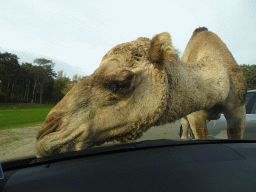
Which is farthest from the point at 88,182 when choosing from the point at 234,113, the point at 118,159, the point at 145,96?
the point at 234,113

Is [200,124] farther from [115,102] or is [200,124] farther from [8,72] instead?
[8,72]

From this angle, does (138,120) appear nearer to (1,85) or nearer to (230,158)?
(230,158)

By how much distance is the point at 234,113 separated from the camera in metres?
4.00

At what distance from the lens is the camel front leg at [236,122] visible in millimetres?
3939

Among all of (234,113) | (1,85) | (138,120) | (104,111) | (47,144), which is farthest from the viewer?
(234,113)

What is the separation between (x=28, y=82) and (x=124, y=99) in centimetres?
106

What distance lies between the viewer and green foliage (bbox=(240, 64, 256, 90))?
4.13 metres

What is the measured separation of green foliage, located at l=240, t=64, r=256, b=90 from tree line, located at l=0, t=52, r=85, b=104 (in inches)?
158

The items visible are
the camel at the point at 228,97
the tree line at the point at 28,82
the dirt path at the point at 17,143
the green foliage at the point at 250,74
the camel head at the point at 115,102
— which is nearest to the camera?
the dirt path at the point at 17,143

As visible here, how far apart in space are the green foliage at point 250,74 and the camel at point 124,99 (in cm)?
198

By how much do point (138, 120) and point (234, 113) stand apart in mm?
2739

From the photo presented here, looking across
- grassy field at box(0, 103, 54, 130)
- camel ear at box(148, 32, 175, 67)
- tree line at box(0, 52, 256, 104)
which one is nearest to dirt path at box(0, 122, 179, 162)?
grassy field at box(0, 103, 54, 130)

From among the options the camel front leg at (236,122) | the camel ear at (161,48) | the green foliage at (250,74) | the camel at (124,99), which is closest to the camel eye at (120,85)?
the camel at (124,99)

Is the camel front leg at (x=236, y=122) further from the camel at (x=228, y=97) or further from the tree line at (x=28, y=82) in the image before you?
the tree line at (x=28, y=82)
